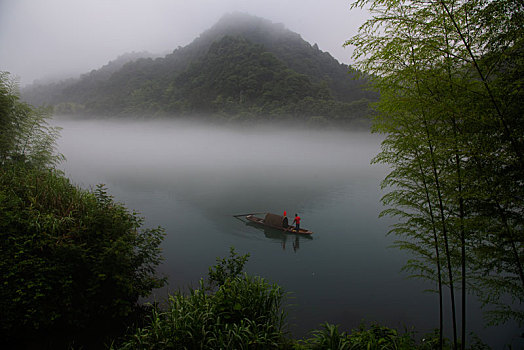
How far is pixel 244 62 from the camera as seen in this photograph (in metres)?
81.1

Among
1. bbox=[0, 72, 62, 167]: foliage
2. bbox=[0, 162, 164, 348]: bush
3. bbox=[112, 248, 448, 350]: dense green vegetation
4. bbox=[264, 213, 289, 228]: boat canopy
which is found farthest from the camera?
bbox=[264, 213, 289, 228]: boat canopy

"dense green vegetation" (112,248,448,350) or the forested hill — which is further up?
the forested hill

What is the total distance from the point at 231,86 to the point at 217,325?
257 feet

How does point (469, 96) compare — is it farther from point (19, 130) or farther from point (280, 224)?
point (19, 130)

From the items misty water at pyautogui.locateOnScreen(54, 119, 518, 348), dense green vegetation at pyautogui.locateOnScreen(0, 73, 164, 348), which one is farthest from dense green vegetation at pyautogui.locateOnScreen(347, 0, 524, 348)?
dense green vegetation at pyautogui.locateOnScreen(0, 73, 164, 348)

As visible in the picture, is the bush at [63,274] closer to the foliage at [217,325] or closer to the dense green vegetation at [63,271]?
the dense green vegetation at [63,271]

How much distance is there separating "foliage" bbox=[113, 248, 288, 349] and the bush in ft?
6.17

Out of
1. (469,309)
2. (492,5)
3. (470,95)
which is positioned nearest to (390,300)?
(469,309)

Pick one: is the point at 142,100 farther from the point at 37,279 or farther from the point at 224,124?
the point at 37,279

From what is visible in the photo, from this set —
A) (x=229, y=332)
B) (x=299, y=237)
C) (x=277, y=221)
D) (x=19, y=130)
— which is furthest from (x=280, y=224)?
(x=19, y=130)

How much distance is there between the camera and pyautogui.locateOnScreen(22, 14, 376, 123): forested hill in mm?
73750

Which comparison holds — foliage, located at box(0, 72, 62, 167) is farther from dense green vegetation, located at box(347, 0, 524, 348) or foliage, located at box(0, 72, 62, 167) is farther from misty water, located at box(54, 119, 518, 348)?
dense green vegetation, located at box(347, 0, 524, 348)

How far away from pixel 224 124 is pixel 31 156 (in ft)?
237

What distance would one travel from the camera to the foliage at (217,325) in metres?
3.99
